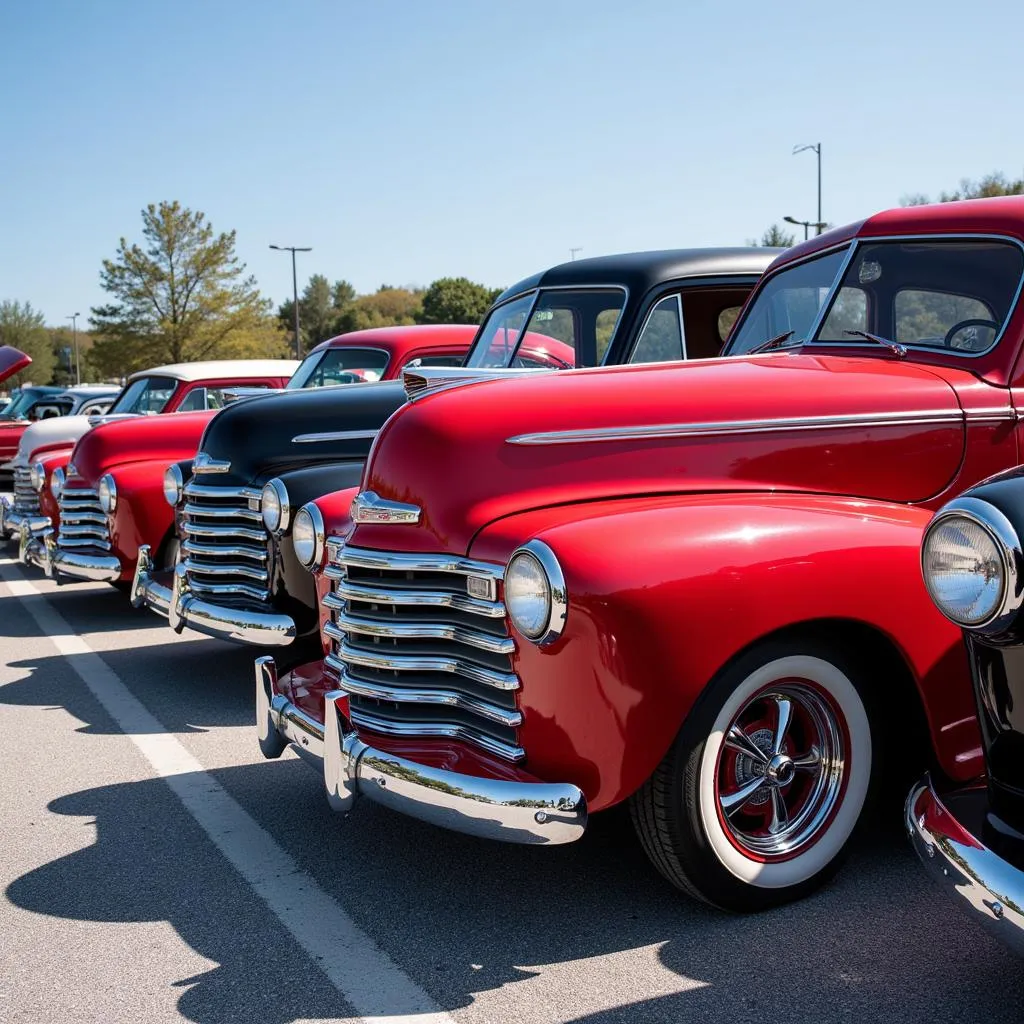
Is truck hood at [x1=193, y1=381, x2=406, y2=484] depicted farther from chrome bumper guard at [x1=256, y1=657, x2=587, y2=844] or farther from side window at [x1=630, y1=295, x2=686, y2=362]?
chrome bumper guard at [x1=256, y1=657, x2=587, y2=844]

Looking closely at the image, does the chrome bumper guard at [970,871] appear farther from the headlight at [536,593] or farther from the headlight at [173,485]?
the headlight at [173,485]

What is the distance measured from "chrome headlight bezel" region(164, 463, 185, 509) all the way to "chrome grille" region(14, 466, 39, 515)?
4192mm

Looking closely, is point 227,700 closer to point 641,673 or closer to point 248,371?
point 641,673

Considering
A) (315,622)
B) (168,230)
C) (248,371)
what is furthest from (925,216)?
(168,230)

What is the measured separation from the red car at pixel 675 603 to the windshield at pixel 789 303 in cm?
51

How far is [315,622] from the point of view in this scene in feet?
18.0

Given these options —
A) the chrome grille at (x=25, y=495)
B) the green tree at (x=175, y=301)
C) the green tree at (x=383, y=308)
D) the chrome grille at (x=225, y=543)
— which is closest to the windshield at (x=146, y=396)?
the chrome grille at (x=25, y=495)

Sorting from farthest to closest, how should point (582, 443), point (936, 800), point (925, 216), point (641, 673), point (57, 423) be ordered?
point (57, 423), point (925, 216), point (582, 443), point (641, 673), point (936, 800)

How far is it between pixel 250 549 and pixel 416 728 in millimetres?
2735

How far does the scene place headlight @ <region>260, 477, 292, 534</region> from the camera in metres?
5.38

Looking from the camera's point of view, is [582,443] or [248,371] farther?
[248,371]

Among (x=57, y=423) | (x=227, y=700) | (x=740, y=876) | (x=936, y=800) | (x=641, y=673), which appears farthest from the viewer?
(x=57, y=423)

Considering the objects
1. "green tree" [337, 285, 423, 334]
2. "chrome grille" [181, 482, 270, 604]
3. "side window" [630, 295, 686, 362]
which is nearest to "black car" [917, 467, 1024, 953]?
"side window" [630, 295, 686, 362]

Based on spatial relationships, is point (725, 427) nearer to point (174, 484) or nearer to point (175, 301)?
point (174, 484)
